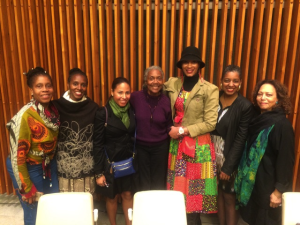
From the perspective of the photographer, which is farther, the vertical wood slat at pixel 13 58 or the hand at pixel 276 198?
the vertical wood slat at pixel 13 58

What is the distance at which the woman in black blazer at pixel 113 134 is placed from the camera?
2.45 meters

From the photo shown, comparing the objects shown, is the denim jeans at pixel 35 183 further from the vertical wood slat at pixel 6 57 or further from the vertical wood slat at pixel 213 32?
the vertical wood slat at pixel 213 32

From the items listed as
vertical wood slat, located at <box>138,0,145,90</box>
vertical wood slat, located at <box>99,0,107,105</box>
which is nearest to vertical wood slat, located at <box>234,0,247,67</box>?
vertical wood slat, located at <box>138,0,145,90</box>

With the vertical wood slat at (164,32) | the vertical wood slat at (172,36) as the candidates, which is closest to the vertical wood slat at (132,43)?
the vertical wood slat at (164,32)

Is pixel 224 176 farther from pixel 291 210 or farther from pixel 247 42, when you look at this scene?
pixel 247 42

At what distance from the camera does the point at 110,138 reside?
98.6 inches

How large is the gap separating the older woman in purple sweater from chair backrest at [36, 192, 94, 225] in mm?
984

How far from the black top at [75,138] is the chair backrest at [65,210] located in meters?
0.69

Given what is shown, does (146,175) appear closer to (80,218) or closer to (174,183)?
(174,183)

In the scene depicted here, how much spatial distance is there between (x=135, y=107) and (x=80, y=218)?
126 cm

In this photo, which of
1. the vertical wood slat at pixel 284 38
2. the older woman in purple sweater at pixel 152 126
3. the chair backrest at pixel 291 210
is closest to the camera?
the chair backrest at pixel 291 210

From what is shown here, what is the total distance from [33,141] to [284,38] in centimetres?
304

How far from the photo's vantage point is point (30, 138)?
84.9 inches

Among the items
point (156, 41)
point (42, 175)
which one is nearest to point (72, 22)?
point (156, 41)
